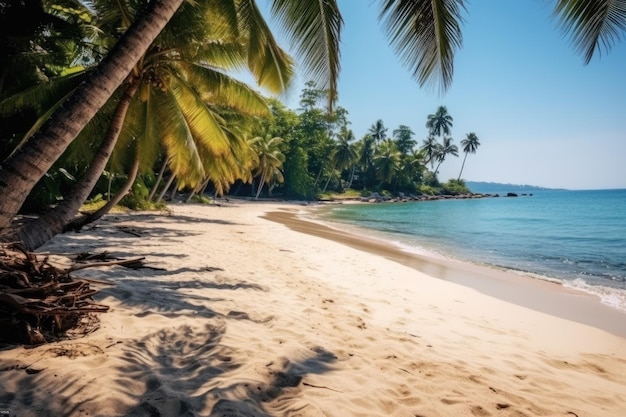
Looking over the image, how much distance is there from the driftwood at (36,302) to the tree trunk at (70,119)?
1.34 ft

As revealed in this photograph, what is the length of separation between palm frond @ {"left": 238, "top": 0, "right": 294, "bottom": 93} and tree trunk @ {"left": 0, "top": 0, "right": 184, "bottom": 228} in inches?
125

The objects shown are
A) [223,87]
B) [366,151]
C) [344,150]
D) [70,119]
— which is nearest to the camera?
[70,119]

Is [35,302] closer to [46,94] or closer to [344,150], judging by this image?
[46,94]

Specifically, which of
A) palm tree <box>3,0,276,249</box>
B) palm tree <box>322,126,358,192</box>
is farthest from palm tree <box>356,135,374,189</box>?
palm tree <box>3,0,276,249</box>

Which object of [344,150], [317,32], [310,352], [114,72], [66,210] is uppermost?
[344,150]

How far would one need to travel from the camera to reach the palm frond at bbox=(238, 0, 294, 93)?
6.72 metres

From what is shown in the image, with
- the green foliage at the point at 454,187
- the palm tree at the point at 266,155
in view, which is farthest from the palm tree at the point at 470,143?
the palm tree at the point at 266,155

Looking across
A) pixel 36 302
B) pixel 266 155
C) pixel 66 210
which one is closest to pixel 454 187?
pixel 266 155

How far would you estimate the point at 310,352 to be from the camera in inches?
139

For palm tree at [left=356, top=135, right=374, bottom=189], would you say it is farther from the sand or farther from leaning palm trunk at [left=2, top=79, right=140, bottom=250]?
leaning palm trunk at [left=2, top=79, right=140, bottom=250]

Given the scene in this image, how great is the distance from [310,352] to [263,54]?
6.09 meters

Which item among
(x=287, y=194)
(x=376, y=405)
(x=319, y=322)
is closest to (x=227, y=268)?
(x=319, y=322)

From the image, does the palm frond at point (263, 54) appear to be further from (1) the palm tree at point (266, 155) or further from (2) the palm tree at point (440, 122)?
(2) the palm tree at point (440, 122)

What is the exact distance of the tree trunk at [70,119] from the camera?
2.97 metres
